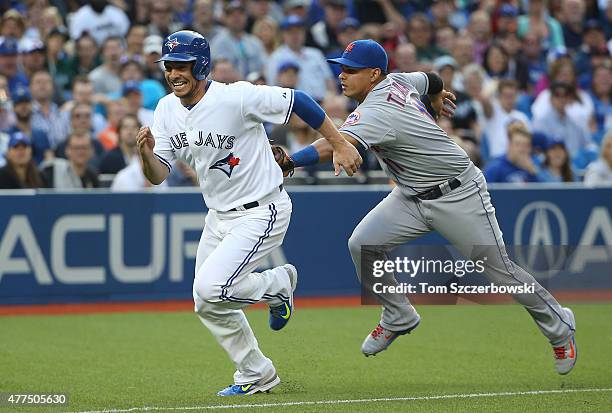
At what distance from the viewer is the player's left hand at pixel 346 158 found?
7324 millimetres

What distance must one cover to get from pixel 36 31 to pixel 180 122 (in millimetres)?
A: 9214

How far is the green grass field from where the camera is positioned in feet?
24.5

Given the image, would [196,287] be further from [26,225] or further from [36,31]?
[36,31]

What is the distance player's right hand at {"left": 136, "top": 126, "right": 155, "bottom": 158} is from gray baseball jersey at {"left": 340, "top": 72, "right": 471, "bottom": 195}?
1.28 meters

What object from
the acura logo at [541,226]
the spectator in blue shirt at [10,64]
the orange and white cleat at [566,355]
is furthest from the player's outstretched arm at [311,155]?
the spectator in blue shirt at [10,64]

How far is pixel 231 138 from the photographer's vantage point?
752 cm

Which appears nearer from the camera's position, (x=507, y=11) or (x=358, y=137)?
(x=358, y=137)

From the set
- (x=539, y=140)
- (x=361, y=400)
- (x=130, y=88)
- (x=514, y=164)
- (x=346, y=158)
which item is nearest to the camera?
(x=346, y=158)

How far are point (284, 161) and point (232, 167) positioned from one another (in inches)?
14.3

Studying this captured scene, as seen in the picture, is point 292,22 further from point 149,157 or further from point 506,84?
point 149,157

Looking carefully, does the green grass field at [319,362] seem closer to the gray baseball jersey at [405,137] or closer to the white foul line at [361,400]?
the white foul line at [361,400]

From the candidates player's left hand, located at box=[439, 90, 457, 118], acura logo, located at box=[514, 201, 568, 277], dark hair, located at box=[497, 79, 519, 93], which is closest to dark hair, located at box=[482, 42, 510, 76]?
dark hair, located at box=[497, 79, 519, 93]

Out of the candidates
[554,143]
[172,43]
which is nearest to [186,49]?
[172,43]

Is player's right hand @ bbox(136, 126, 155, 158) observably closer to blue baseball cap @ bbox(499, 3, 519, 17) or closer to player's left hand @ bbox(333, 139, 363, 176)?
player's left hand @ bbox(333, 139, 363, 176)
